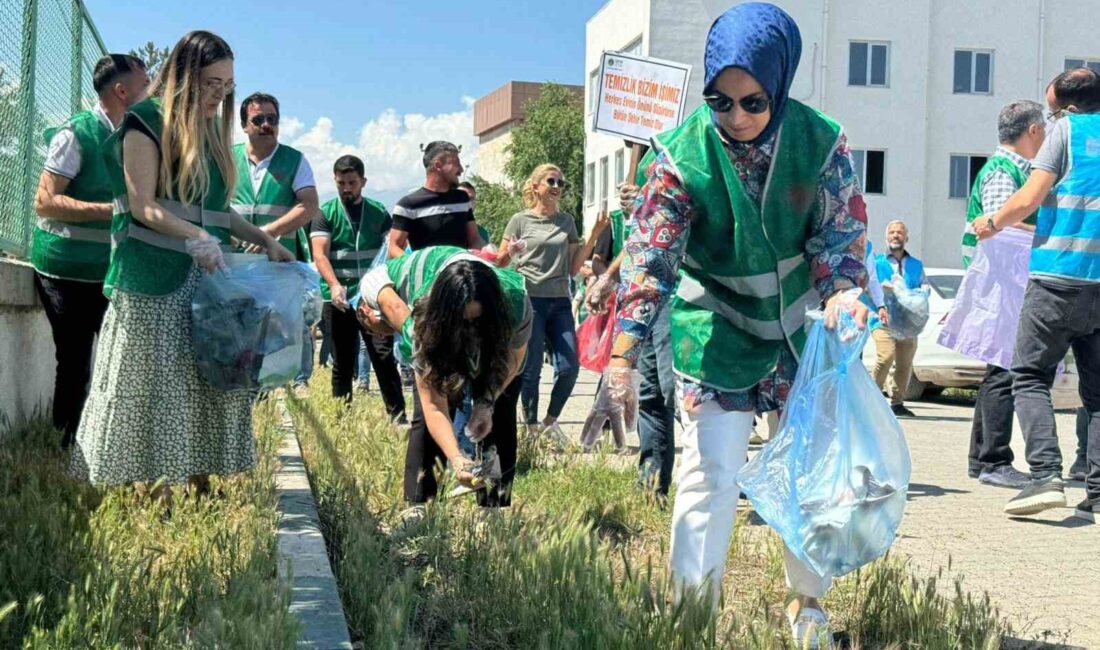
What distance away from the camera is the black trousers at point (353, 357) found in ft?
31.4

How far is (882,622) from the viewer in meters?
4.05

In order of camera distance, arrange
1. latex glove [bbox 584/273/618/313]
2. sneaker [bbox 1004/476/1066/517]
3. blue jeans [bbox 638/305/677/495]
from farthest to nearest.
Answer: sneaker [bbox 1004/476/1066/517]
blue jeans [bbox 638/305/677/495]
latex glove [bbox 584/273/618/313]

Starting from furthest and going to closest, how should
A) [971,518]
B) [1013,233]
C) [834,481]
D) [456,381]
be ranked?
[1013,233] < [971,518] < [456,381] < [834,481]

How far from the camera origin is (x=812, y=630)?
3611 mm

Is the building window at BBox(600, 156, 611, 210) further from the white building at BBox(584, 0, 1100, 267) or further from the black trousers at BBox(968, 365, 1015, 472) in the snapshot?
the black trousers at BBox(968, 365, 1015, 472)

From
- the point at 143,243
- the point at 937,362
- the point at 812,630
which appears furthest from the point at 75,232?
the point at 937,362

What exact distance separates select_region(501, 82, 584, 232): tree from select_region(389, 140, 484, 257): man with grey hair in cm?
5792

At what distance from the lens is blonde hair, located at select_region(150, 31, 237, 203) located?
5.31 metres

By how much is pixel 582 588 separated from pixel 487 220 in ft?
234

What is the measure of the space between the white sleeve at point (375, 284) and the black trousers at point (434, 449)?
43cm

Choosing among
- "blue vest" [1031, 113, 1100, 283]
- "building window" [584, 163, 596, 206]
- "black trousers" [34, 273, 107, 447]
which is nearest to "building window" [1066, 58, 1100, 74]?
"building window" [584, 163, 596, 206]

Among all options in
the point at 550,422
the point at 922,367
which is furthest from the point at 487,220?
the point at 550,422

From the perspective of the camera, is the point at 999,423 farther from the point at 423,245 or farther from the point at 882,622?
the point at 882,622

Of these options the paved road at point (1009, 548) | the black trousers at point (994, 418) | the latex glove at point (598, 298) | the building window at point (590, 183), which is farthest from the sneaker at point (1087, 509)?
the building window at point (590, 183)
